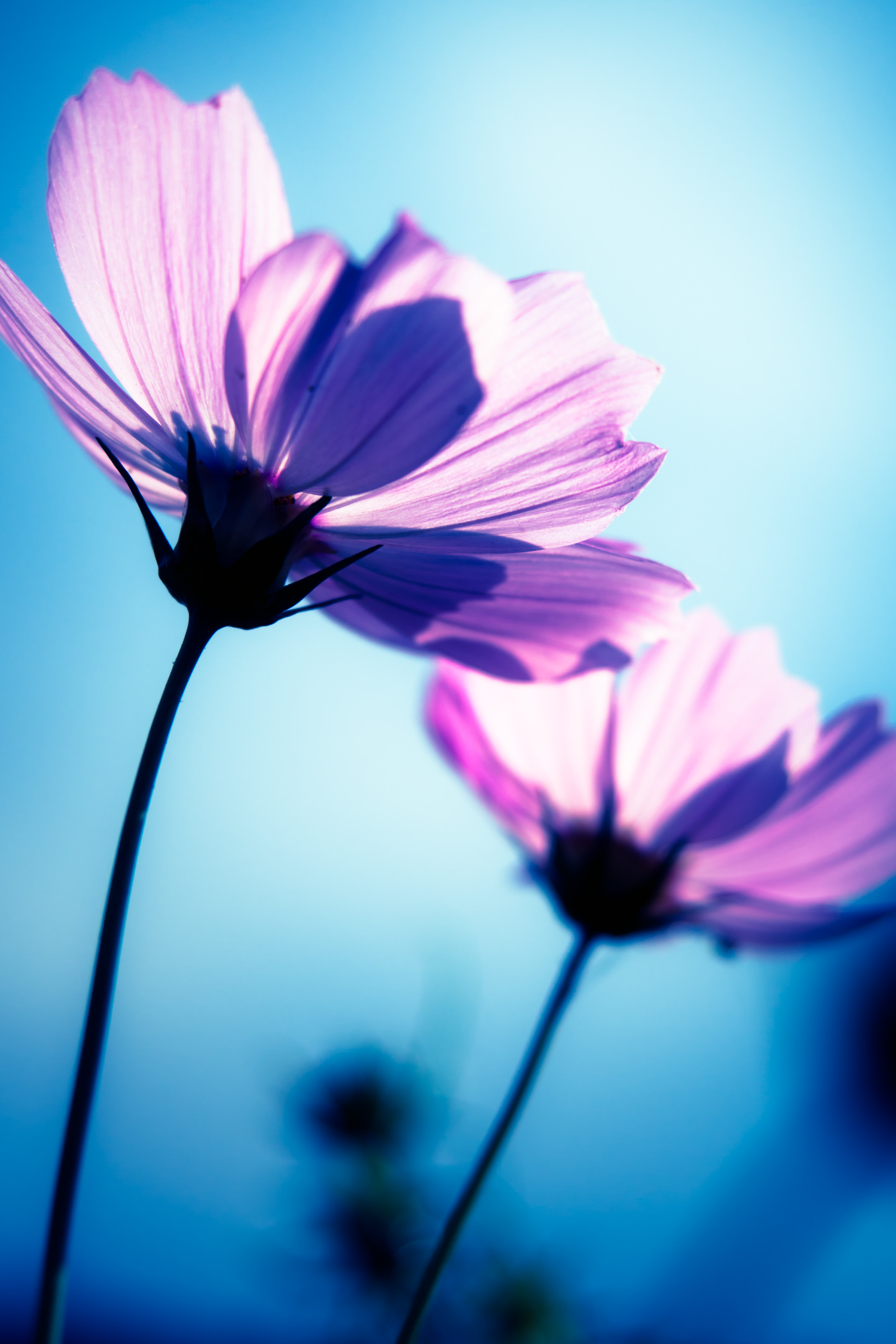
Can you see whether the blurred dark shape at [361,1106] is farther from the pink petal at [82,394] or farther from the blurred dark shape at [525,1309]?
the pink petal at [82,394]

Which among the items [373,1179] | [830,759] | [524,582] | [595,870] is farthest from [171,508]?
[373,1179]

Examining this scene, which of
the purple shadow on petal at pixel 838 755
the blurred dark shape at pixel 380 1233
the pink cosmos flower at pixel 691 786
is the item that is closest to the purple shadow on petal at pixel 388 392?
the pink cosmos flower at pixel 691 786

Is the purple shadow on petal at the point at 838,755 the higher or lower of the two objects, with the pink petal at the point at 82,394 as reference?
lower

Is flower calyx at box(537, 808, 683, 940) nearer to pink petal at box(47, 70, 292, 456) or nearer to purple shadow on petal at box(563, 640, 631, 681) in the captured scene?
purple shadow on petal at box(563, 640, 631, 681)

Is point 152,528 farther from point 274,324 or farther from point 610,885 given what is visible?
point 610,885

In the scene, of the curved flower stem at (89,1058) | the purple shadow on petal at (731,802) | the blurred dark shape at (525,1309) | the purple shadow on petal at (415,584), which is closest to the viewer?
the curved flower stem at (89,1058)

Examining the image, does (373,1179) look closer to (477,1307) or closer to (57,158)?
(477,1307)

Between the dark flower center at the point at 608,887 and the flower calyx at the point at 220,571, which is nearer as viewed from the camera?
the flower calyx at the point at 220,571

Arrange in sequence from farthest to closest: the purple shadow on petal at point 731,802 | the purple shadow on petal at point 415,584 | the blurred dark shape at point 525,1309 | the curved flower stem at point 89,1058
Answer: the blurred dark shape at point 525,1309 → the purple shadow on petal at point 731,802 → the purple shadow on petal at point 415,584 → the curved flower stem at point 89,1058
